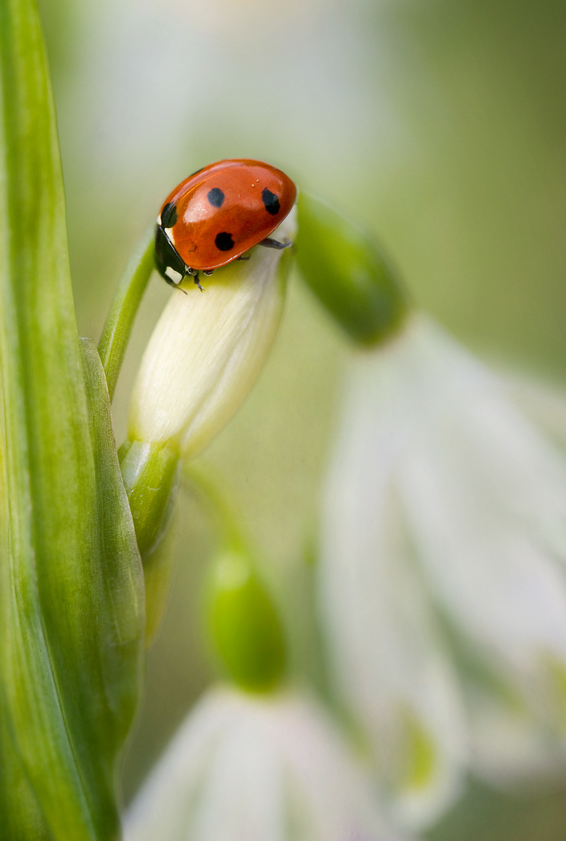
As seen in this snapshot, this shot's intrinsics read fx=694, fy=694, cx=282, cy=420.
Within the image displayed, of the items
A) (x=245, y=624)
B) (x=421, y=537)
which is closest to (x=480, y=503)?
(x=421, y=537)

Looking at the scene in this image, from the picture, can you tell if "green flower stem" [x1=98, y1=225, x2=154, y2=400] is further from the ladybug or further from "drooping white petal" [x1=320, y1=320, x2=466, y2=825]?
"drooping white petal" [x1=320, y1=320, x2=466, y2=825]

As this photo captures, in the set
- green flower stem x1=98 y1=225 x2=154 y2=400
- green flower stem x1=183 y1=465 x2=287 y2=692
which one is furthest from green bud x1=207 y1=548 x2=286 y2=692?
green flower stem x1=98 y1=225 x2=154 y2=400

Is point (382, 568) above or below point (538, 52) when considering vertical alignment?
below

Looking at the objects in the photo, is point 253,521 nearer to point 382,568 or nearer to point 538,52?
point 382,568

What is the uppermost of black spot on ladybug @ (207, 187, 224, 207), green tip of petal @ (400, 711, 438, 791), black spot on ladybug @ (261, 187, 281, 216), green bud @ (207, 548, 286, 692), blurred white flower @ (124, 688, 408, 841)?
black spot on ladybug @ (261, 187, 281, 216)

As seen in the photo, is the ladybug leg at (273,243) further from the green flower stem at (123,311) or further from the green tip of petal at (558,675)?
the green tip of petal at (558,675)

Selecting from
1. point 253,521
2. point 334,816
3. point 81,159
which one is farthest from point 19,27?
point 334,816

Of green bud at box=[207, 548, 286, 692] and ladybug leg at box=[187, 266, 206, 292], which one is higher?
ladybug leg at box=[187, 266, 206, 292]

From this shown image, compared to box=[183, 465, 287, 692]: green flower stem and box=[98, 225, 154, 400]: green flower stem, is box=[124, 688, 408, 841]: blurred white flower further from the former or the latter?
box=[98, 225, 154, 400]: green flower stem
